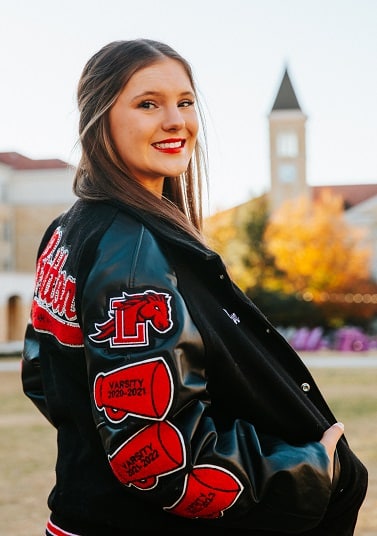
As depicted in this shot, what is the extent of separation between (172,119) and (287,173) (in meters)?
63.3

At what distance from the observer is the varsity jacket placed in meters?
1.45

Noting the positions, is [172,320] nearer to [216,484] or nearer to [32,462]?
[216,484]

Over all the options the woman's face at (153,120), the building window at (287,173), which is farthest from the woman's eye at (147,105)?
the building window at (287,173)

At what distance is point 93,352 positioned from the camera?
4.89 ft

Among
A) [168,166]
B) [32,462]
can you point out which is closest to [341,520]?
[168,166]

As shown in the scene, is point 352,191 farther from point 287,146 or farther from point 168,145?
point 168,145

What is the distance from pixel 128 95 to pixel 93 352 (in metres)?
0.54

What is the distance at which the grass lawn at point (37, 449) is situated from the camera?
17.0 feet

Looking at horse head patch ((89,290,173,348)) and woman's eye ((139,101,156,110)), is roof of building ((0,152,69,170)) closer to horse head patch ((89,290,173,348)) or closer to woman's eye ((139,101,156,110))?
woman's eye ((139,101,156,110))

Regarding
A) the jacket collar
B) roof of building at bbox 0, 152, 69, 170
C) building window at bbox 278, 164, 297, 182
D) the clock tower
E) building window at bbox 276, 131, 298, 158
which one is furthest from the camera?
building window at bbox 276, 131, 298, 158

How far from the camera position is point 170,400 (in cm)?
144

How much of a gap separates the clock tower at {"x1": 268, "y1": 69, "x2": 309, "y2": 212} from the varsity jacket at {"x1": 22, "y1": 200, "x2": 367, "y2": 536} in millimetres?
61738

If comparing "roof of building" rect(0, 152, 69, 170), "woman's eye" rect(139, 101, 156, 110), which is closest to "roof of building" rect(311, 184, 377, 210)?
"roof of building" rect(0, 152, 69, 170)

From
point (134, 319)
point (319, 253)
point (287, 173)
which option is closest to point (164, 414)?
point (134, 319)
